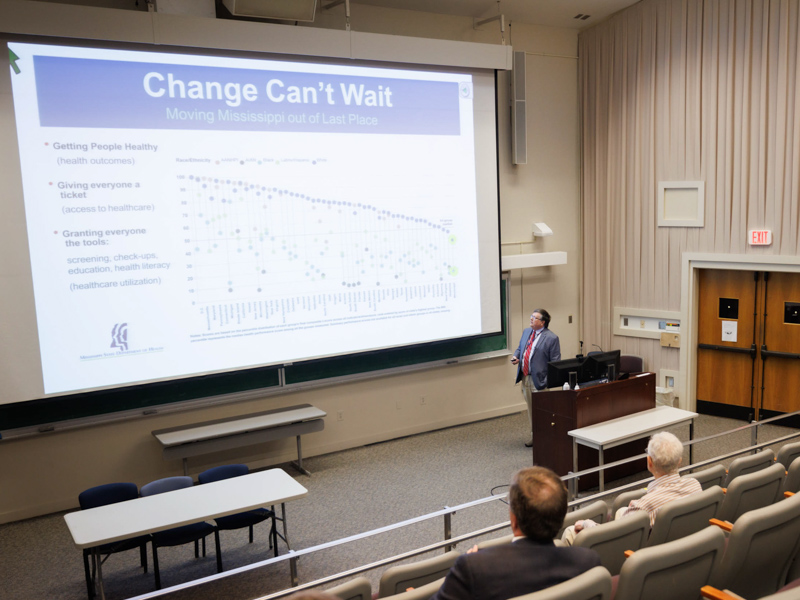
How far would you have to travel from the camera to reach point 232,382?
674 centimetres

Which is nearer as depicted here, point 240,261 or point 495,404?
point 240,261

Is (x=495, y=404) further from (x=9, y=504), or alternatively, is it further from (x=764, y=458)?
(x=9, y=504)

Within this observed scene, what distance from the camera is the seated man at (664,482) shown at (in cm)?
362

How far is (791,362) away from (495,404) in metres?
3.47

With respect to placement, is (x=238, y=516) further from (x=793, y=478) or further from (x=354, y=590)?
(x=793, y=478)

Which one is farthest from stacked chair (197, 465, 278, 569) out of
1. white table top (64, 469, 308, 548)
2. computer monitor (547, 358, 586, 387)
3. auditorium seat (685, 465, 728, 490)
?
auditorium seat (685, 465, 728, 490)

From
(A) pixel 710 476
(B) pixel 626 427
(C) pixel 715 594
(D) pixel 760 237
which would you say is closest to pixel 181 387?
(B) pixel 626 427

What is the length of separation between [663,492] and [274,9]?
18.0ft

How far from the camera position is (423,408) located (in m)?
7.98

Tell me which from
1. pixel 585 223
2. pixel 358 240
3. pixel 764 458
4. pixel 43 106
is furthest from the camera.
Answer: pixel 585 223

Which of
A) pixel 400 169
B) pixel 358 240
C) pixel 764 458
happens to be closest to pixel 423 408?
→ pixel 358 240

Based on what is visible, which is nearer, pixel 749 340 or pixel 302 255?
pixel 302 255

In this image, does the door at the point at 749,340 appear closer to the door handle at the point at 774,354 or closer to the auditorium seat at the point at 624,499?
the door handle at the point at 774,354

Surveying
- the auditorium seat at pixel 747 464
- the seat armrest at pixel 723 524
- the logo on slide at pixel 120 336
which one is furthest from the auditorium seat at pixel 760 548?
the logo on slide at pixel 120 336
